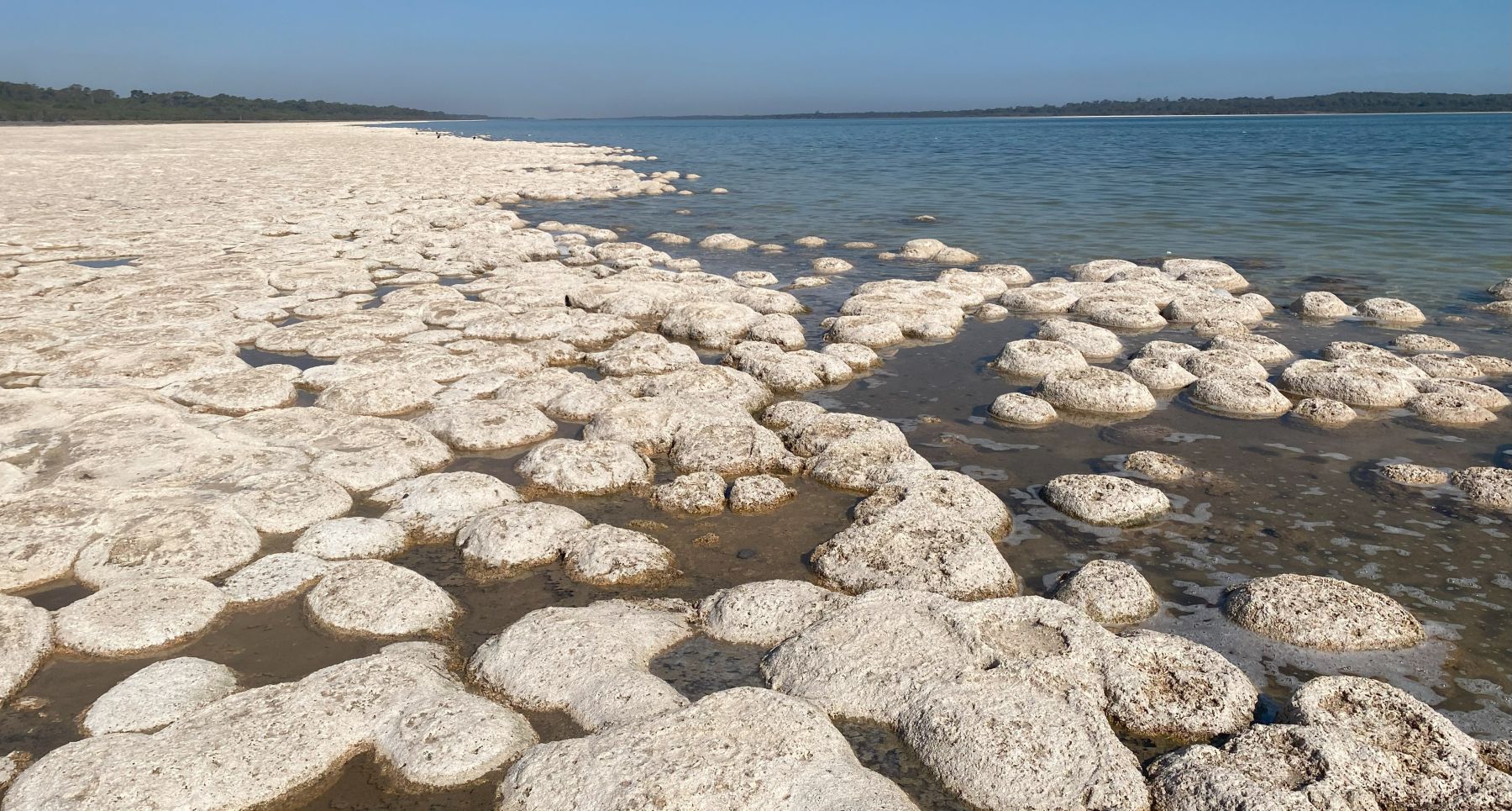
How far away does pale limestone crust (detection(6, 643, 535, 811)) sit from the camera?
2.95 m

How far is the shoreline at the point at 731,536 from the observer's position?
3.24 m

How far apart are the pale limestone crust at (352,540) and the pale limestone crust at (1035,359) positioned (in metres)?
5.45

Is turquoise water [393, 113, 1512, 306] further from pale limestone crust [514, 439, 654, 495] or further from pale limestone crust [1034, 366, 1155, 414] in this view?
pale limestone crust [514, 439, 654, 495]

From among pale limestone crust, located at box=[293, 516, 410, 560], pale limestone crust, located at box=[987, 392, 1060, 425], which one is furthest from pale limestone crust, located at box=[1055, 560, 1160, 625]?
pale limestone crust, located at box=[293, 516, 410, 560]

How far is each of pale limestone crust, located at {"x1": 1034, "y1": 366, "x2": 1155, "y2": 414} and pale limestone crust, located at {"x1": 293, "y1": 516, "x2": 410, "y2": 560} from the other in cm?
501

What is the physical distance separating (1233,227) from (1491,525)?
13841mm

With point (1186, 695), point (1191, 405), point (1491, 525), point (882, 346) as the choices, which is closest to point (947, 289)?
point (882, 346)

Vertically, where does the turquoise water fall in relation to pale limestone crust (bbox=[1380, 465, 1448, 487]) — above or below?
above

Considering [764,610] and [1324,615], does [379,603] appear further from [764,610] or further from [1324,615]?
[1324,615]

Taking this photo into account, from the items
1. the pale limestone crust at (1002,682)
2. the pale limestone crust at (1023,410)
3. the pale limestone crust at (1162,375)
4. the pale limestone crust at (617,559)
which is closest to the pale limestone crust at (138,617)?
the pale limestone crust at (617,559)

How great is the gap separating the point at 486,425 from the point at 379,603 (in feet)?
7.62

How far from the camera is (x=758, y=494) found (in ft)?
18.0

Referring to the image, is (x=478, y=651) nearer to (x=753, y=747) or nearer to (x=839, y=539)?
(x=753, y=747)

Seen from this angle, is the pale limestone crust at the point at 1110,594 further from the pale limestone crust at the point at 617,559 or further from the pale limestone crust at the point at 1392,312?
the pale limestone crust at the point at 1392,312
